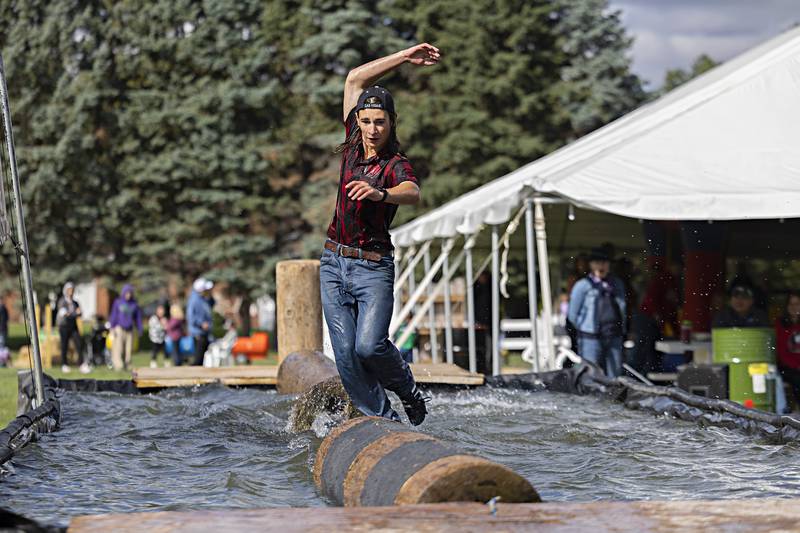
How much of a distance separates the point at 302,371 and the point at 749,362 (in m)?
4.64

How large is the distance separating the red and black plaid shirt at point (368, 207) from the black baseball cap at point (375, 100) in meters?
0.17

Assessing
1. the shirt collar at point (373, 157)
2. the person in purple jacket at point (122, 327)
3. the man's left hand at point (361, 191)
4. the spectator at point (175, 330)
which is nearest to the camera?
the man's left hand at point (361, 191)

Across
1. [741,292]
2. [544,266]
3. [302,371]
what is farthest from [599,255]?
[302,371]

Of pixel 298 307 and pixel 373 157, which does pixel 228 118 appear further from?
pixel 373 157

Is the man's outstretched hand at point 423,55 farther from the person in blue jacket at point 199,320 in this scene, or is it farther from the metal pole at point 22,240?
the person in blue jacket at point 199,320

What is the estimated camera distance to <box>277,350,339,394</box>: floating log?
30.2 ft

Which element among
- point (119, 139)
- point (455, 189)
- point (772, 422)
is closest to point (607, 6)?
point (455, 189)

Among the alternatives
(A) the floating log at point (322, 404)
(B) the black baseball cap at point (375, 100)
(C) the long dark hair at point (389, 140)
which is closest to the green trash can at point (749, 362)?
(A) the floating log at point (322, 404)

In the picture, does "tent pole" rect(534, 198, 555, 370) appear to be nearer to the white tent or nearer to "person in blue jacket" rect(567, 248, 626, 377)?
the white tent

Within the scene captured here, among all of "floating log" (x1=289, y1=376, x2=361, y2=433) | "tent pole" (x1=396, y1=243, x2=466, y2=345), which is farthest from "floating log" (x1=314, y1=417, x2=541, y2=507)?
"tent pole" (x1=396, y1=243, x2=466, y2=345)

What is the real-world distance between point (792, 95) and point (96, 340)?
17.7 metres

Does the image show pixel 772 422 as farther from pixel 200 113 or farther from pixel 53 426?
pixel 200 113

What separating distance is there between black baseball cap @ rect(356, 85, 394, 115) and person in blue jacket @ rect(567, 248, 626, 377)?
7.26 meters

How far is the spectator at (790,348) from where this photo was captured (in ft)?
40.4
